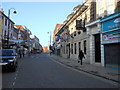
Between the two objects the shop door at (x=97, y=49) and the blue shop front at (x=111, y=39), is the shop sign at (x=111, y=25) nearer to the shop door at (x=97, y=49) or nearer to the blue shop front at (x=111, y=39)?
the blue shop front at (x=111, y=39)

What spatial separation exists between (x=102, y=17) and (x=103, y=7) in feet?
3.50

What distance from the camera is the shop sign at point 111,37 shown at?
13.4 metres

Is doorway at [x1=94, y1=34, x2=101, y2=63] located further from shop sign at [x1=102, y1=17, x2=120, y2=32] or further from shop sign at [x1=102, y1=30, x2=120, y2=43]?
shop sign at [x1=102, y1=17, x2=120, y2=32]

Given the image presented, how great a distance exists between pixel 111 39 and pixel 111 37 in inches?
7.4

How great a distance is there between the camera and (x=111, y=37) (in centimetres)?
1424

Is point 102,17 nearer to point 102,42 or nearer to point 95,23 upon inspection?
point 95,23

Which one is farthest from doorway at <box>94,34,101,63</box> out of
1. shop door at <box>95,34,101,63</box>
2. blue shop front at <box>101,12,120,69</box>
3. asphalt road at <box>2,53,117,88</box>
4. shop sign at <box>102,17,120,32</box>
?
asphalt road at <box>2,53,117,88</box>

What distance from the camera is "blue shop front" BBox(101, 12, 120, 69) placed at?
1350 centimetres

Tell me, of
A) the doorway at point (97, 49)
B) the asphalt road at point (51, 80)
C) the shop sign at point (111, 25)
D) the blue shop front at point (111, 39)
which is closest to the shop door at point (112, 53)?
the blue shop front at point (111, 39)

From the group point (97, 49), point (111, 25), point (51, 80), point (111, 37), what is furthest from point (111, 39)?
point (51, 80)

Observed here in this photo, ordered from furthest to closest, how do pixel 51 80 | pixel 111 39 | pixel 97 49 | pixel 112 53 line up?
pixel 97 49 < pixel 112 53 < pixel 111 39 < pixel 51 80

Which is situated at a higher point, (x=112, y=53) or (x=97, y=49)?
(x=97, y=49)

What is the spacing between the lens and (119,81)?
8.47 metres

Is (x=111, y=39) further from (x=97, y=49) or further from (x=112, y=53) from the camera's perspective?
(x=97, y=49)
